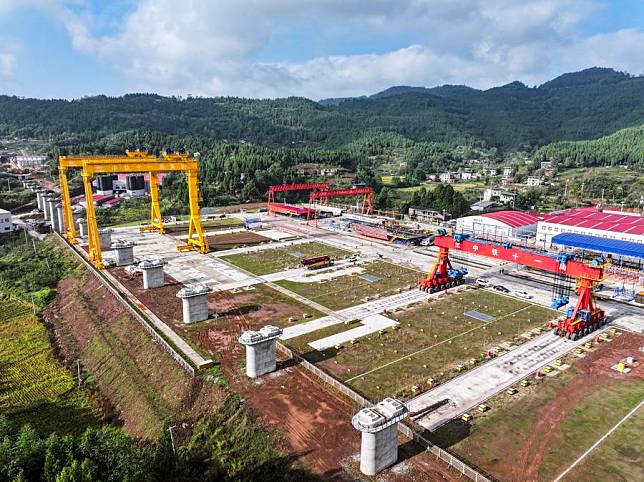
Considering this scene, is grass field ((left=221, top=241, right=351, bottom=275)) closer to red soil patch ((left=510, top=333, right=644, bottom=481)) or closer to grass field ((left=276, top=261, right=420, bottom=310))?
grass field ((left=276, top=261, right=420, bottom=310))

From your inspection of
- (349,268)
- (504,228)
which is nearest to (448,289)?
(349,268)

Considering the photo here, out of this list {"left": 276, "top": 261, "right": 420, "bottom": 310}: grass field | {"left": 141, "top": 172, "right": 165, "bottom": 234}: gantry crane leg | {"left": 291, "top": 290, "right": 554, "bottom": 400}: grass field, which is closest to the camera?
{"left": 291, "top": 290, "right": 554, "bottom": 400}: grass field

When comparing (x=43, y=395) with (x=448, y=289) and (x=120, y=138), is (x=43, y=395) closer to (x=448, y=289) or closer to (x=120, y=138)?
(x=448, y=289)

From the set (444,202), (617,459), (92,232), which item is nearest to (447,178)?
(444,202)

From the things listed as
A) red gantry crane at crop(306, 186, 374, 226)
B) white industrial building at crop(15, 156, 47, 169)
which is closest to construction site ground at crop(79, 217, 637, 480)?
red gantry crane at crop(306, 186, 374, 226)

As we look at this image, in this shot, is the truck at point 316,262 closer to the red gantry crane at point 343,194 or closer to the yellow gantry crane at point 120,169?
the yellow gantry crane at point 120,169

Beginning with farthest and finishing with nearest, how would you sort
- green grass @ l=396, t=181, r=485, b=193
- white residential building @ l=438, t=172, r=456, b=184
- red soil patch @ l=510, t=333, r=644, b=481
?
white residential building @ l=438, t=172, r=456, b=184
green grass @ l=396, t=181, r=485, b=193
red soil patch @ l=510, t=333, r=644, b=481
